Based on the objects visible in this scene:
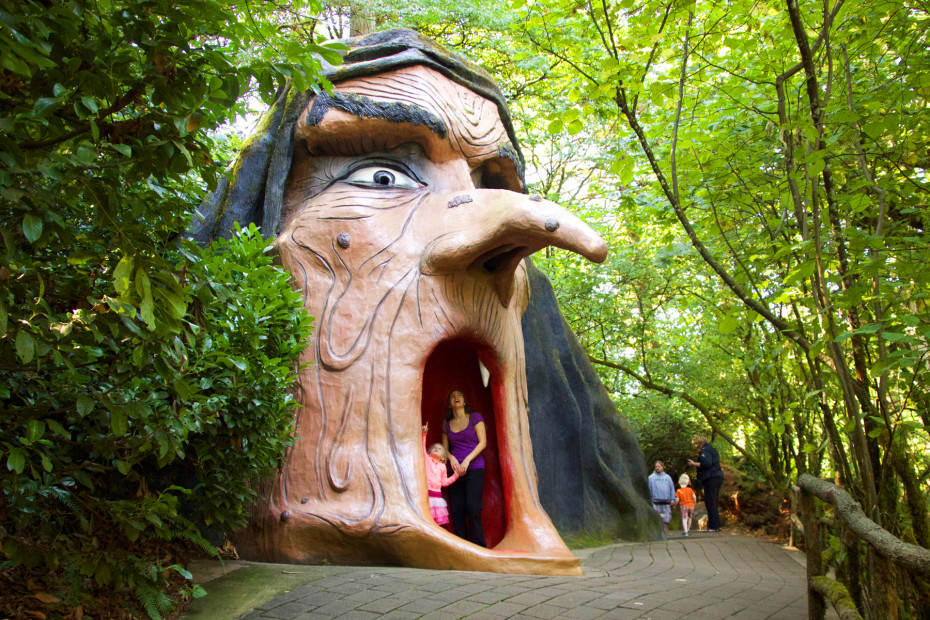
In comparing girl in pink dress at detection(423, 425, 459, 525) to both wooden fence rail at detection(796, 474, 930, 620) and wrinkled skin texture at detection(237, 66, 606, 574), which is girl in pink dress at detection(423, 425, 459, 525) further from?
wooden fence rail at detection(796, 474, 930, 620)

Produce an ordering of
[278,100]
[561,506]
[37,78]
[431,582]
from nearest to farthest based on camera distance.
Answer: [37,78]
[431,582]
[278,100]
[561,506]

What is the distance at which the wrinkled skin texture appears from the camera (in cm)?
496

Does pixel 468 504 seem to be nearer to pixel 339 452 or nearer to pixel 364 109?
pixel 339 452

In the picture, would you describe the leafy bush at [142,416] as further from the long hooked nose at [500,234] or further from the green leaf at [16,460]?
the long hooked nose at [500,234]

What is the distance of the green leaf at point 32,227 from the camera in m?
2.11

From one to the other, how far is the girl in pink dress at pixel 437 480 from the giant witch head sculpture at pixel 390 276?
37cm

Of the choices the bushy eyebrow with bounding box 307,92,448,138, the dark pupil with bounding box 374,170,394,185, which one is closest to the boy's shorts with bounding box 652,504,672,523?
the dark pupil with bounding box 374,170,394,185

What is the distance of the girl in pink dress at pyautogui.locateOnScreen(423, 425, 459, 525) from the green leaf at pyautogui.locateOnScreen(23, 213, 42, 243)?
401 cm

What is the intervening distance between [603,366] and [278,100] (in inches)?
298

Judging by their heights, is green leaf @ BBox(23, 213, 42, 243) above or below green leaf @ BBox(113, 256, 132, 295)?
above

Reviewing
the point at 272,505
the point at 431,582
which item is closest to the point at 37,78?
the point at 431,582

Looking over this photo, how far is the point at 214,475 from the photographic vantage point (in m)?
4.00

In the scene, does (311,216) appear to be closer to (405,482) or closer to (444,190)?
(444,190)

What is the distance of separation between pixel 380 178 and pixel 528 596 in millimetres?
3504
